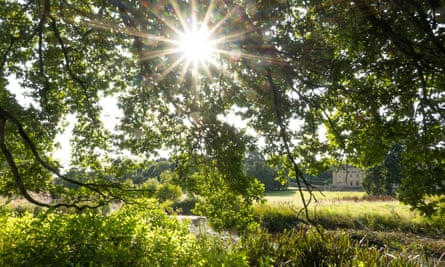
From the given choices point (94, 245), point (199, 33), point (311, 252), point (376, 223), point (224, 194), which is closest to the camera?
point (94, 245)

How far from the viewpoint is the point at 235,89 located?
18.1ft

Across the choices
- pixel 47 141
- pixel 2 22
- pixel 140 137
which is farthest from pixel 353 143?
pixel 2 22

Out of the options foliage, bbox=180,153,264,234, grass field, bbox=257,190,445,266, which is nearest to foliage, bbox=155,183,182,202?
grass field, bbox=257,190,445,266

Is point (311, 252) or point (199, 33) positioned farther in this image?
point (311, 252)

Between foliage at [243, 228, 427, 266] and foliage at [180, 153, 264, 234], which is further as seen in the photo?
foliage at [243, 228, 427, 266]

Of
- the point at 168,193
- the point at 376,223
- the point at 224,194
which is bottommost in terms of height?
the point at 376,223

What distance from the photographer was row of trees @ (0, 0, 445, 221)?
4074mm

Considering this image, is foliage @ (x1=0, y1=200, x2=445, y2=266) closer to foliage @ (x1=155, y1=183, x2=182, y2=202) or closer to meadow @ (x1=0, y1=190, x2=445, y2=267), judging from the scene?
meadow @ (x1=0, y1=190, x2=445, y2=267)

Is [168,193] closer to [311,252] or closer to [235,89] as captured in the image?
[311,252]

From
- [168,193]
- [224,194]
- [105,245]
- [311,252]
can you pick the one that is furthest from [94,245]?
[168,193]

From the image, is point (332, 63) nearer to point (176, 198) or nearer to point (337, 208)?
point (337, 208)

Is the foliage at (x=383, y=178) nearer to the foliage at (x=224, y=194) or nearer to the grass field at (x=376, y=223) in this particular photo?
the grass field at (x=376, y=223)

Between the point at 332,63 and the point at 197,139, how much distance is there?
292 centimetres

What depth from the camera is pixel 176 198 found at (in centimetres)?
2702
